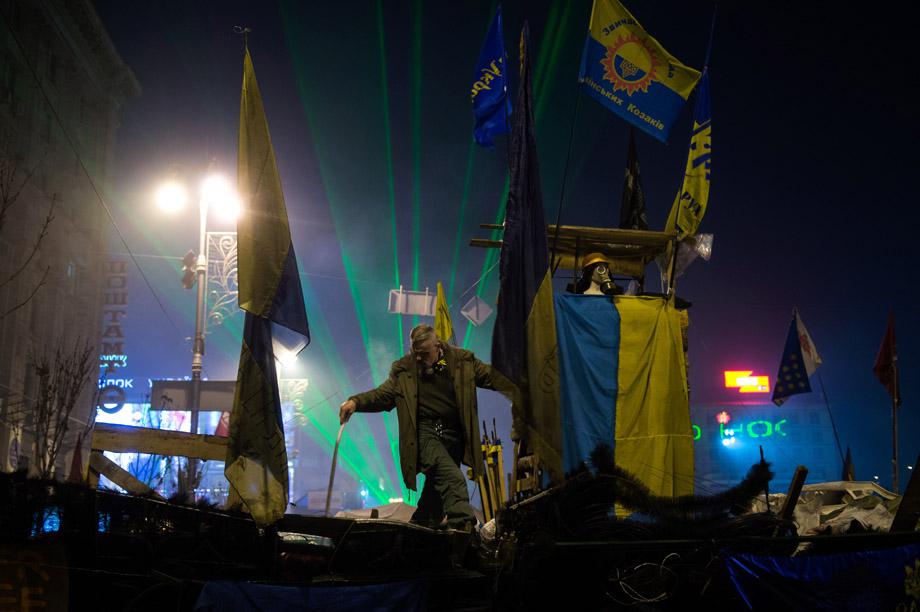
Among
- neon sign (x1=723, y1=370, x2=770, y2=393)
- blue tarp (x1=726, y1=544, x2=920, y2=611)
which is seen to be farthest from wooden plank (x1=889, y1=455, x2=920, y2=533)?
neon sign (x1=723, y1=370, x2=770, y2=393)

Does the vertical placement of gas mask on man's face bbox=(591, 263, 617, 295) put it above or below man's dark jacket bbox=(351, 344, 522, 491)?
above

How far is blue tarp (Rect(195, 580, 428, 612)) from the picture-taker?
190 inches

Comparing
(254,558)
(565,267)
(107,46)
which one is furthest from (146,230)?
(254,558)

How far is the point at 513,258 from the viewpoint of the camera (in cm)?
714

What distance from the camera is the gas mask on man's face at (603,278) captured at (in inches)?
413

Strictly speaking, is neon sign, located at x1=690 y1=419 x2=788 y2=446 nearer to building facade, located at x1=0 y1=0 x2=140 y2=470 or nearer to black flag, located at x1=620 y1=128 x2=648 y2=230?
building facade, located at x1=0 y1=0 x2=140 y2=470

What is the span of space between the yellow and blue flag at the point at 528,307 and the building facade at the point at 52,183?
23164 mm

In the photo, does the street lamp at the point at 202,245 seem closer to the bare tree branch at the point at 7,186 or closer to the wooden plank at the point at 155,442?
the bare tree branch at the point at 7,186

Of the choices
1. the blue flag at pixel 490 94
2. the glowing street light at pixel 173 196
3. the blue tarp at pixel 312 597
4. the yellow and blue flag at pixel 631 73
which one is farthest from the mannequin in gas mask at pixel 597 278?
the glowing street light at pixel 173 196

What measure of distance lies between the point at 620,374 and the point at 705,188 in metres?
3.19

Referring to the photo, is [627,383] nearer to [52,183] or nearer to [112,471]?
[112,471]

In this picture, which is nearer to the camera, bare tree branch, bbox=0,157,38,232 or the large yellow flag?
bare tree branch, bbox=0,157,38,232

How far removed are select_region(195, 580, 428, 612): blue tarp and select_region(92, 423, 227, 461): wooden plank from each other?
2567 millimetres

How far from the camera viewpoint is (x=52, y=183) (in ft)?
119
